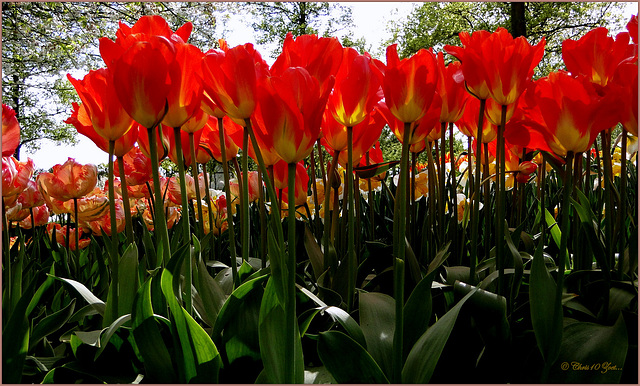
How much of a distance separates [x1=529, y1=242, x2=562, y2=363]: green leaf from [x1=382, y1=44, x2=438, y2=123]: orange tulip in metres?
0.26

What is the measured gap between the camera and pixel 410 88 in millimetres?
653

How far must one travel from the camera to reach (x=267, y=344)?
60 centimetres

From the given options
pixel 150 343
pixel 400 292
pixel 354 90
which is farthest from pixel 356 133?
pixel 150 343

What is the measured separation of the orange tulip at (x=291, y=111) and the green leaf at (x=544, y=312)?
36 centimetres

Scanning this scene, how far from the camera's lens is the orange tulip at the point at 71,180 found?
118 cm

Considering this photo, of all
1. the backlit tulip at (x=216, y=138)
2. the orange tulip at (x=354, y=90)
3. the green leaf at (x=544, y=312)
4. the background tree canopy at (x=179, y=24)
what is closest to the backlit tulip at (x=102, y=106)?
the backlit tulip at (x=216, y=138)

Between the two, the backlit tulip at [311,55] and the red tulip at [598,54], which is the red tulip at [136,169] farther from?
the red tulip at [598,54]

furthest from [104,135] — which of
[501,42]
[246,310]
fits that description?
[501,42]

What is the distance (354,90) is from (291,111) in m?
0.18

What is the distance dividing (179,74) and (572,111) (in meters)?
0.54

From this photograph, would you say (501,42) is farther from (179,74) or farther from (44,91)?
(44,91)

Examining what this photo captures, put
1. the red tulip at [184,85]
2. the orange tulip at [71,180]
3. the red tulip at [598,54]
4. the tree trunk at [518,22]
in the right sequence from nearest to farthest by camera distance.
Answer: the red tulip at [184,85] < the red tulip at [598,54] < the orange tulip at [71,180] < the tree trunk at [518,22]

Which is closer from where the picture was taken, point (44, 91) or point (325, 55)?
point (325, 55)

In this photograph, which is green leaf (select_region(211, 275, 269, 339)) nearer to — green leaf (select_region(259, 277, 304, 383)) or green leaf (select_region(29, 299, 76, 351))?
green leaf (select_region(259, 277, 304, 383))
